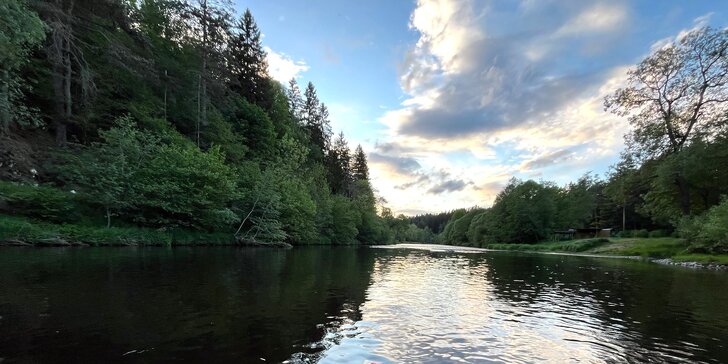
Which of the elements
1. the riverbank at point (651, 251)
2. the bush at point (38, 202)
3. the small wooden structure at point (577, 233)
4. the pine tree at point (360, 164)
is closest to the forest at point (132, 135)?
the bush at point (38, 202)

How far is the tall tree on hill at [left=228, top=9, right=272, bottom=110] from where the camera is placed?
65.5m

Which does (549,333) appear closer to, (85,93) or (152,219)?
(152,219)

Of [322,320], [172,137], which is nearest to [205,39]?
[172,137]

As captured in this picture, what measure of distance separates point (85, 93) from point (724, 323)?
44.6 m

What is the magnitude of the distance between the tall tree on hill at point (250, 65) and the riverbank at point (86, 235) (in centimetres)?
3517

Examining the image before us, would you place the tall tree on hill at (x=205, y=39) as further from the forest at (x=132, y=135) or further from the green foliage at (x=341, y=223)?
the green foliage at (x=341, y=223)

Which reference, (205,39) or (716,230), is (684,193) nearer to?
(716,230)

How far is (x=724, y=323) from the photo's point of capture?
427 inches

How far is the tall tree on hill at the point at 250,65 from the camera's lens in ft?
215

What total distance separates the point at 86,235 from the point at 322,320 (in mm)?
27303

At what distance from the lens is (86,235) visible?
91.2ft

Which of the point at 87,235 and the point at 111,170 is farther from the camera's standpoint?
the point at 111,170

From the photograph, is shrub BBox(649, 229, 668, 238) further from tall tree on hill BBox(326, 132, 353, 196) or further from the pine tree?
the pine tree

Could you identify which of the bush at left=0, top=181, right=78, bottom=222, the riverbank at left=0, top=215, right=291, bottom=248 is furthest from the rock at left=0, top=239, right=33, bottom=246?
the bush at left=0, top=181, right=78, bottom=222
